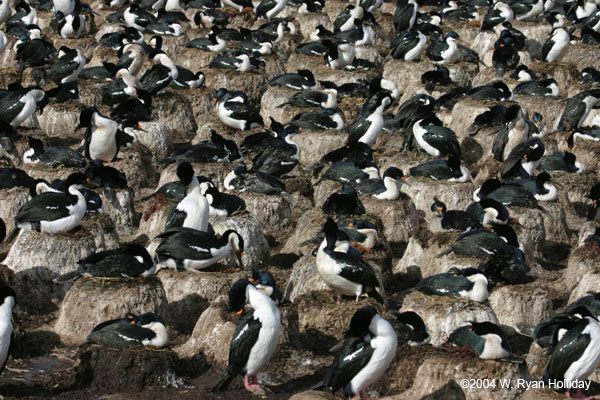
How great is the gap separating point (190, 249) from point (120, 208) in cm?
421

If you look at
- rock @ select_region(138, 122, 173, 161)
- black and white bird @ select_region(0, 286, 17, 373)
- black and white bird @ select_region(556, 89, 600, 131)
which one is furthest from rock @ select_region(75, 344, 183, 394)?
black and white bird @ select_region(556, 89, 600, 131)

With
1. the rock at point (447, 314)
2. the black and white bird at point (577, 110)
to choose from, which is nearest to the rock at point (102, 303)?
the rock at point (447, 314)

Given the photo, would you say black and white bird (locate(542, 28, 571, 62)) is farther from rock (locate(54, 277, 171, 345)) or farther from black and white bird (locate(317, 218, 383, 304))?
rock (locate(54, 277, 171, 345))

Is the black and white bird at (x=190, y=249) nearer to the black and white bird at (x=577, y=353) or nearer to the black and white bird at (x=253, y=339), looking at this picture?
the black and white bird at (x=253, y=339)

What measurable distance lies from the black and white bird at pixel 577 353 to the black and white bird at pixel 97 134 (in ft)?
32.5

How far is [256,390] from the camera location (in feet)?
39.8

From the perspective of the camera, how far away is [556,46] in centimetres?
2764

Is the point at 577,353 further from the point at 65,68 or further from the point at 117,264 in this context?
the point at 65,68

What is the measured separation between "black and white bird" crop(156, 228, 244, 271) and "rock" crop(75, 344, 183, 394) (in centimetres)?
233

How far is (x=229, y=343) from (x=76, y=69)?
1302cm

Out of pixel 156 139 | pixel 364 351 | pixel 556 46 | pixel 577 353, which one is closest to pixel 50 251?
pixel 364 351

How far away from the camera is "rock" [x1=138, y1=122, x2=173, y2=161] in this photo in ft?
70.6

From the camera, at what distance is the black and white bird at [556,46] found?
90.2ft

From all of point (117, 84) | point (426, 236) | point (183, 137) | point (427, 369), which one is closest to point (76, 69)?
point (117, 84)
